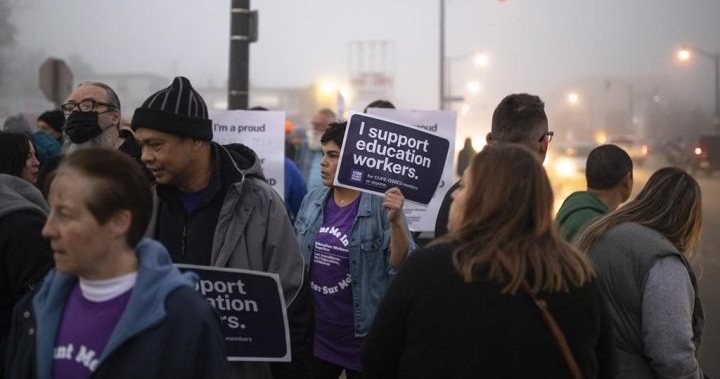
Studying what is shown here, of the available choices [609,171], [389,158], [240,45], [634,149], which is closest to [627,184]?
[609,171]

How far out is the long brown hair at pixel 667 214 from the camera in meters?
3.43

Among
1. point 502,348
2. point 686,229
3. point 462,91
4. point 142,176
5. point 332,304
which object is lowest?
point 332,304

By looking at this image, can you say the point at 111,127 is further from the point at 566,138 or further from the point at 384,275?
the point at 566,138

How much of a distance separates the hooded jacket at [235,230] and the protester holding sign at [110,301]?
87 cm

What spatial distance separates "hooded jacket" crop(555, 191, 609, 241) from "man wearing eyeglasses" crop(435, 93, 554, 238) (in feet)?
1.27

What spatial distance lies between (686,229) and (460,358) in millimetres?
1548

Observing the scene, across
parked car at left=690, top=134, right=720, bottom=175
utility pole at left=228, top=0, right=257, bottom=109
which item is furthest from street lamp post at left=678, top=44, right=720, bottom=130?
utility pole at left=228, top=0, right=257, bottom=109

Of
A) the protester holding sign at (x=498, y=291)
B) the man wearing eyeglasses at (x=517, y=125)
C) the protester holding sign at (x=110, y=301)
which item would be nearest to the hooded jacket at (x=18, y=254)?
the protester holding sign at (x=110, y=301)

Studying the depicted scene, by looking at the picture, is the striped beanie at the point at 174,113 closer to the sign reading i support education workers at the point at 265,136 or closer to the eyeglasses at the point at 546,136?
the eyeglasses at the point at 546,136

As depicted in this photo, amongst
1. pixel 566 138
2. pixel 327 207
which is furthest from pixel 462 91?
pixel 327 207

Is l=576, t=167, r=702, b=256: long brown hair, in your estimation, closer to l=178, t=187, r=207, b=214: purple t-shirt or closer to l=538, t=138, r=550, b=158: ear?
l=538, t=138, r=550, b=158: ear

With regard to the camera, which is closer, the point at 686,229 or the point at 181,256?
the point at 181,256

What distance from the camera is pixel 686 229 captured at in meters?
3.44

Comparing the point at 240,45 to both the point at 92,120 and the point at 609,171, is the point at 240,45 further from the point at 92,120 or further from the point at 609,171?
the point at 609,171
